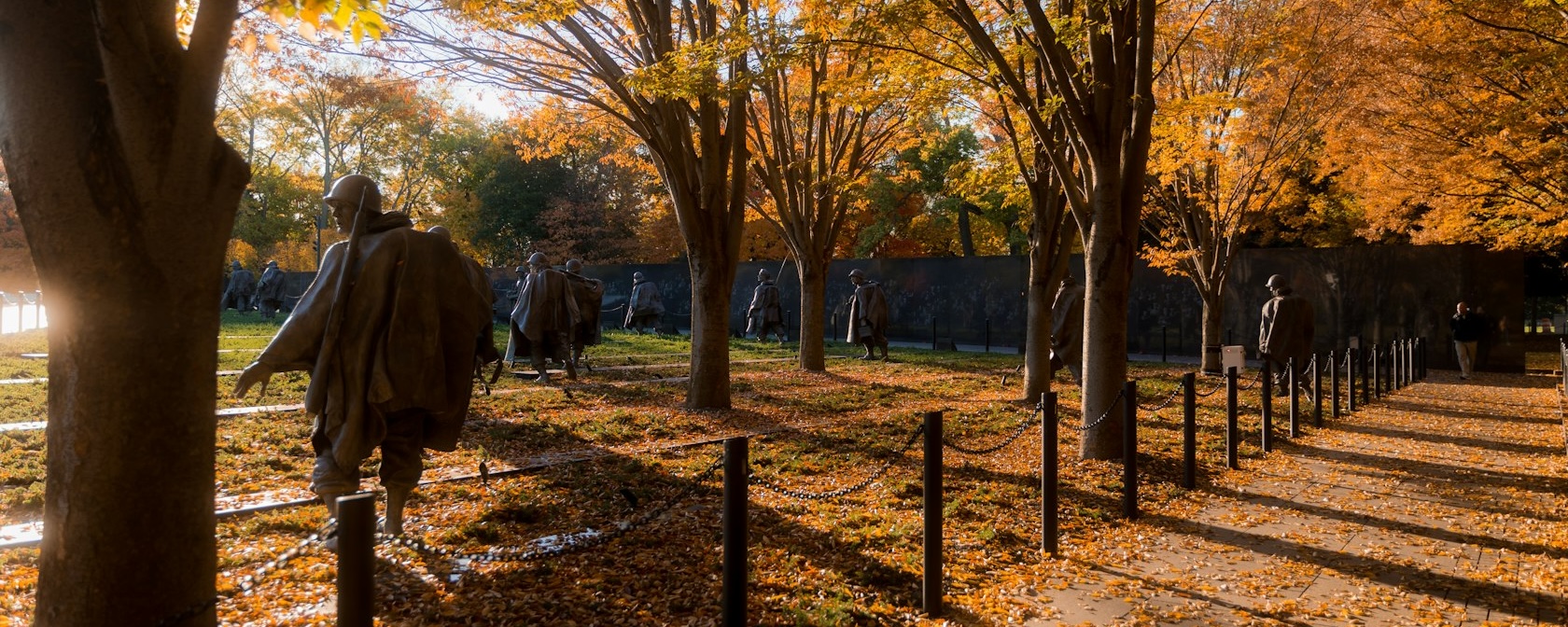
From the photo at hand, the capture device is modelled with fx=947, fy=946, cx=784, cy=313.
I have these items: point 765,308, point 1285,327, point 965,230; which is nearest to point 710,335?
point 1285,327

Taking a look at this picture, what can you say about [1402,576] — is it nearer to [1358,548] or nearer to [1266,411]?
[1358,548]

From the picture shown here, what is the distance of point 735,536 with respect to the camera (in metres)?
3.33

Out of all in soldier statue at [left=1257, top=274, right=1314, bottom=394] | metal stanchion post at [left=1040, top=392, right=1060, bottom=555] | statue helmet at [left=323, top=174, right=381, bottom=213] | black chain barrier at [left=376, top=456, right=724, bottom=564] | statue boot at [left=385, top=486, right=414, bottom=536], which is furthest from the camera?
soldier statue at [left=1257, top=274, right=1314, bottom=394]

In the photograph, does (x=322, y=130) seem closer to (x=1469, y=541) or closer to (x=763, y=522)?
(x=763, y=522)

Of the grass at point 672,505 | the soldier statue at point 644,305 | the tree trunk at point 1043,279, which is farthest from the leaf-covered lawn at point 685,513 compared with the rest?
the soldier statue at point 644,305

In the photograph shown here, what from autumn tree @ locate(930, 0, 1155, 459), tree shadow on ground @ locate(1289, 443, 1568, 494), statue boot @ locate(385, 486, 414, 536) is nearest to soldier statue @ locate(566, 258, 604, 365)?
autumn tree @ locate(930, 0, 1155, 459)

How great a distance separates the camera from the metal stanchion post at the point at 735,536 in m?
3.30

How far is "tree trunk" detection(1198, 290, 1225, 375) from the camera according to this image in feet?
57.2

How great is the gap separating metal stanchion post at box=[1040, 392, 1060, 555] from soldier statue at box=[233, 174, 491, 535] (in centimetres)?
321

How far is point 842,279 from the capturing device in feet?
95.1

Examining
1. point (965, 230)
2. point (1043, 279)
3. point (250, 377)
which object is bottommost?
point (250, 377)

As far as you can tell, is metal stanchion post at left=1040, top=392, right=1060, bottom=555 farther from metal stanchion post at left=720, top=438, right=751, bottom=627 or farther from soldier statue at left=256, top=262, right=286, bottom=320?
soldier statue at left=256, top=262, right=286, bottom=320

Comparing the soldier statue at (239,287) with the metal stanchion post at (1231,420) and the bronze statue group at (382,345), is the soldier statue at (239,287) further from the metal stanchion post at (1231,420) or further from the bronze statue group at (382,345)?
the metal stanchion post at (1231,420)

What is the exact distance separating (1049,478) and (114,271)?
4.32 m
